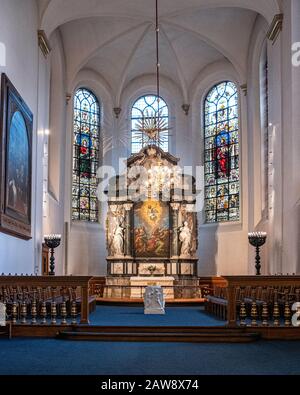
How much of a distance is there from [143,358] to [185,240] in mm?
12446

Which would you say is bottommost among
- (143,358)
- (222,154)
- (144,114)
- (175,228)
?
(143,358)

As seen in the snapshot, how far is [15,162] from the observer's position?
1320 cm

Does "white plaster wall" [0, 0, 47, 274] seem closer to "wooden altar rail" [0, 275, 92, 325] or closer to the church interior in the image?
the church interior

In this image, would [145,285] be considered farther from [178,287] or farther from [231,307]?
[231,307]

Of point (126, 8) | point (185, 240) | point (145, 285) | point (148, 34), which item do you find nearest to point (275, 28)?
point (126, 8)

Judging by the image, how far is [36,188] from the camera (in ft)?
52.7

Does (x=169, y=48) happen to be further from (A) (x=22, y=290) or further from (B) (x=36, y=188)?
(A) (x=22, y=290)

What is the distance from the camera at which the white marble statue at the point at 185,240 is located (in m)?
20.1

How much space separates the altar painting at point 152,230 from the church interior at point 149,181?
1.9 inches

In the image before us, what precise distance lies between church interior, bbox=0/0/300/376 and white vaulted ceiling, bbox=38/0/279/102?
0.20ft

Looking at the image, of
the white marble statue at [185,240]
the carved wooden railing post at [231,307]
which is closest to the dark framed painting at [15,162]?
the carved wooden railing post at [231,307]
